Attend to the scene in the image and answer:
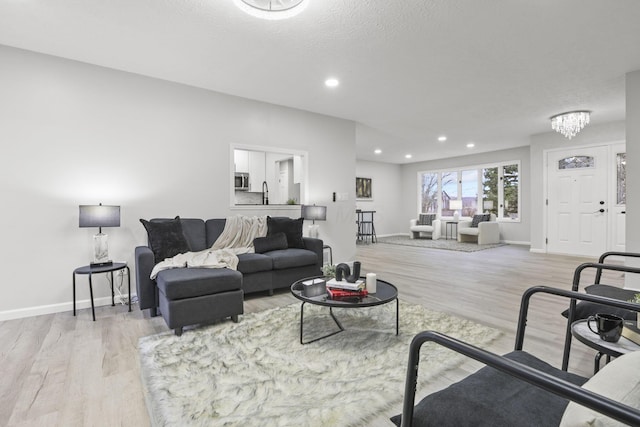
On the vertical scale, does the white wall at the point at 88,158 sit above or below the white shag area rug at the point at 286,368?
above

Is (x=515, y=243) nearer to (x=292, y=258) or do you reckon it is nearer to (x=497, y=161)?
(x=497, y=161)

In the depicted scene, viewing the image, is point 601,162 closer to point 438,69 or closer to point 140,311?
point 438,69

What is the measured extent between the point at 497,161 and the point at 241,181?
7194 mm

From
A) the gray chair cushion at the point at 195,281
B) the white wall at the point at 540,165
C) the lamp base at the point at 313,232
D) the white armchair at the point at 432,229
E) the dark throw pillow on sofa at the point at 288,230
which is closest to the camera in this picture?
the gray chair cushion at the point at 195,281

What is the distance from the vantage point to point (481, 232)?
328 inches

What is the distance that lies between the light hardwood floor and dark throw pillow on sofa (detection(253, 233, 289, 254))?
588mm

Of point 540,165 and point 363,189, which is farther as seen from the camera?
point 363,189

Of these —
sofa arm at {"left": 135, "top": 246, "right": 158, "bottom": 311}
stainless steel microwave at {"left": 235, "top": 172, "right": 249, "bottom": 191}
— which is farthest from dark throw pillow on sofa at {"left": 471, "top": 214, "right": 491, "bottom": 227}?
sofa arm at {"left": 135, "top": 246, "right": 158, "bottom": 311}

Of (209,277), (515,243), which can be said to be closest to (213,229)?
(209,277)

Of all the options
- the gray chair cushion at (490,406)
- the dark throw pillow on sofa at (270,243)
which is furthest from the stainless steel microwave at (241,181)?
the gray chair cushion at (490,406)

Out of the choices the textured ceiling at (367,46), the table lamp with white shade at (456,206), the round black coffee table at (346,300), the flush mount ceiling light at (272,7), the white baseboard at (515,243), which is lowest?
the white baseboard at (515,243)

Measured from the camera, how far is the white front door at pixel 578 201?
→ 622 centimetres

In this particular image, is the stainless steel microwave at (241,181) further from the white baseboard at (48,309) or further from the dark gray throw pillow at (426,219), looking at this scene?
the dark gray throw pillow at (426,219)

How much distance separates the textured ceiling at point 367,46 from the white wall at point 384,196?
5557 millimetres
